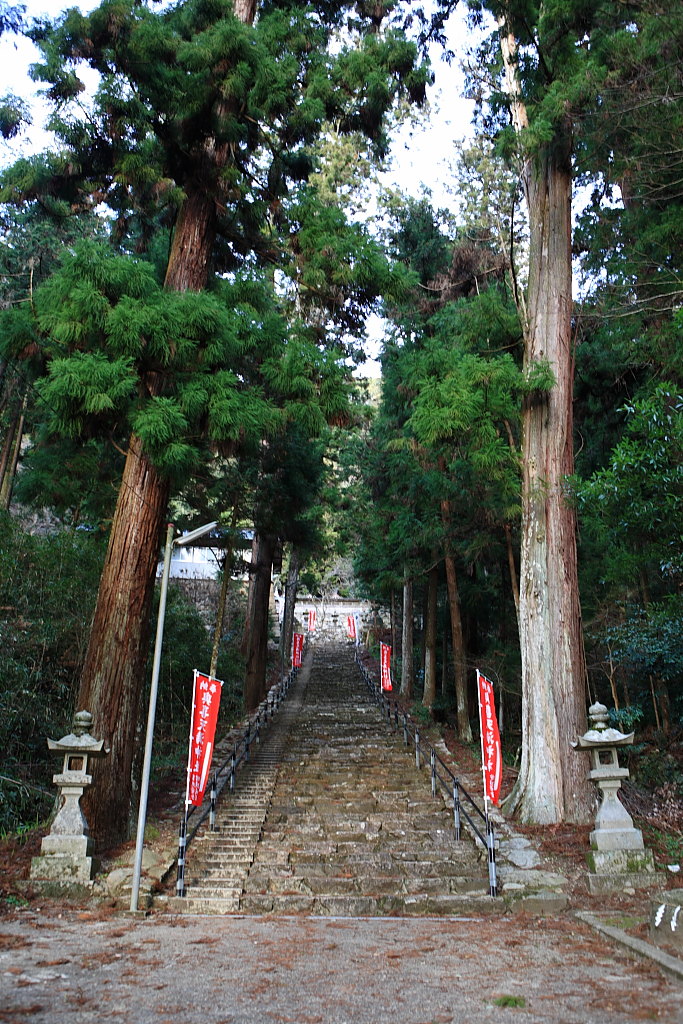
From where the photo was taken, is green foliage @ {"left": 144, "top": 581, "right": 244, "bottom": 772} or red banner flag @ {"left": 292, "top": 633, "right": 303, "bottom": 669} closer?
green foliage @ {"left": 144, "top": 581, "right": 244, "bottom": 772}

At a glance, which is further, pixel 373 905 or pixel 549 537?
pixel 549 537

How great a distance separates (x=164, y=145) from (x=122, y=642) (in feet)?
21.0

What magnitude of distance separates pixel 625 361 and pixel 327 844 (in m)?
10.2

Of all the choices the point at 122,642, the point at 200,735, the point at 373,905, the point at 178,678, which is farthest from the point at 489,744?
the point at 178,678

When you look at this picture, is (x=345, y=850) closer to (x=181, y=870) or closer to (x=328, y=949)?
(x=181, y=870)

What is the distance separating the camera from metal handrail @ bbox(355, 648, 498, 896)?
22.4 feet

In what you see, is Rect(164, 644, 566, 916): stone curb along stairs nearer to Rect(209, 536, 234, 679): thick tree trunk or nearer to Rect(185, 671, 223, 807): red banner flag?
Rect(185, 671, 223, 807): red banner flag

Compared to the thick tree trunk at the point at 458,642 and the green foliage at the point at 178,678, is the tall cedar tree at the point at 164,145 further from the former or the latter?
the thick tree trunk at the point at 458,642

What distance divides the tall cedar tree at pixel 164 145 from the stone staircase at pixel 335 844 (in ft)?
5.02

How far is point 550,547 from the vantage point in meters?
9.02

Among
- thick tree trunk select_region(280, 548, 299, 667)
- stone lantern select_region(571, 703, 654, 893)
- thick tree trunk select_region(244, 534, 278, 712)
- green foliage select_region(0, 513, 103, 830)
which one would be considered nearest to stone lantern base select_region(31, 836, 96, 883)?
green foliage select_region(0, 513, 103, 830)

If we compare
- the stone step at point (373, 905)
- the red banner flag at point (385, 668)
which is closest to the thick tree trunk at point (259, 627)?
the red banner flag at point (385, 668)

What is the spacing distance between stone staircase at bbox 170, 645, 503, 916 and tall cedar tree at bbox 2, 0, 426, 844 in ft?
5.02

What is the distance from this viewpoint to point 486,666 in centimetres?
1498
